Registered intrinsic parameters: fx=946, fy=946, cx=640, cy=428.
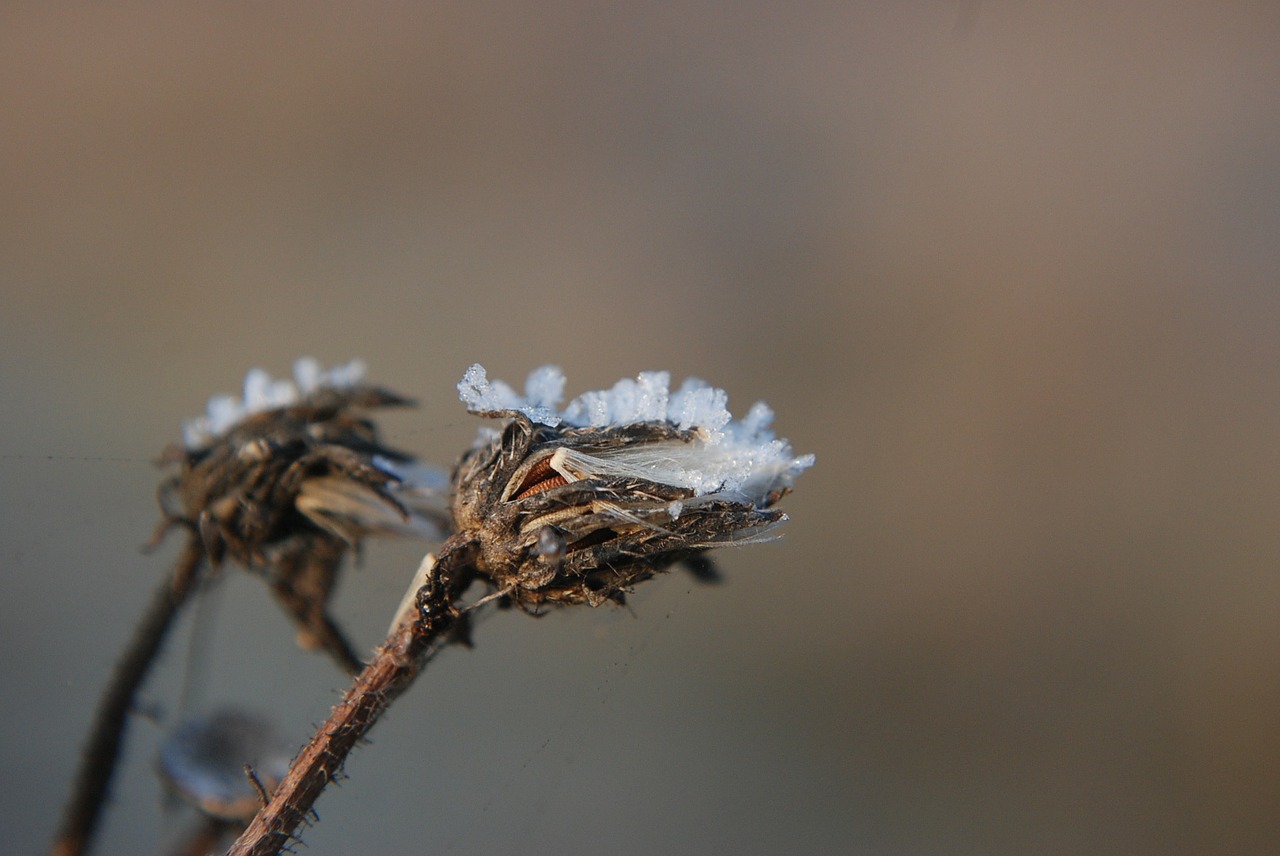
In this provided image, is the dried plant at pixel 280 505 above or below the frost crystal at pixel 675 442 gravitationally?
below

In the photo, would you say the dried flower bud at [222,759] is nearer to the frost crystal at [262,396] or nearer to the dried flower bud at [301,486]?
the dried flower bud at [301,486]

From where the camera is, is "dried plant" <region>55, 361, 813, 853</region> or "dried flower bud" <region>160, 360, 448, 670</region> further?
"dried flower bud" <region>160, 360, 448, 670</region>

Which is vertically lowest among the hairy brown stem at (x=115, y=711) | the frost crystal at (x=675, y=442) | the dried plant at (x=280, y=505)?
the hairy brown stem at (x=115, y=711)

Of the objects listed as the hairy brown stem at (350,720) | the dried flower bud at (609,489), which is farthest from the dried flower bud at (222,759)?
the dried flower bud at (609,489)

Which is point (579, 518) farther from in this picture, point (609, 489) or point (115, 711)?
point (115, 711)

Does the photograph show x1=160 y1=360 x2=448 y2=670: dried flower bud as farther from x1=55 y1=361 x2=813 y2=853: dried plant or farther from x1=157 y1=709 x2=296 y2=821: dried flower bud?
x1=157 y1=709 x2=296 y2=821: dried flower bud

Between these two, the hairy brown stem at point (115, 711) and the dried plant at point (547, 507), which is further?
the hairy brown stem at point (115, 711)

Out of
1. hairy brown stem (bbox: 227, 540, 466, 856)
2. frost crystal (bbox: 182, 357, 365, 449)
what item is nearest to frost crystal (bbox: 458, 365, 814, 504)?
hairy brown stem (bbox: 227, 540, 466, 856)
